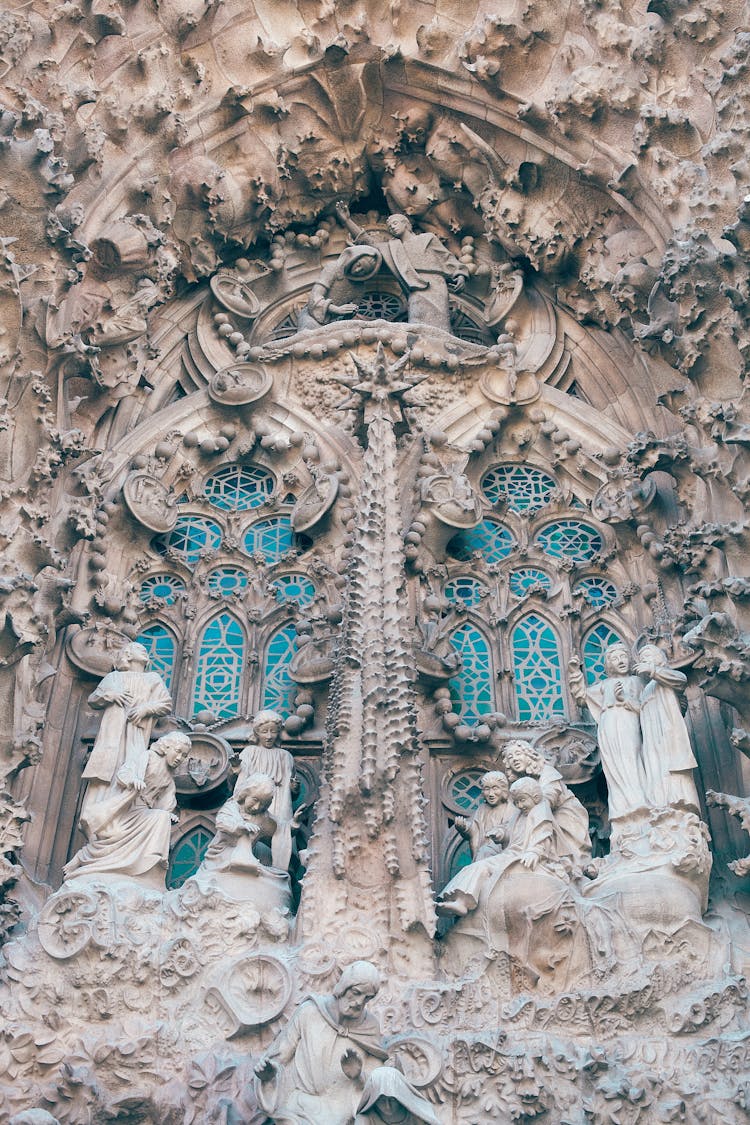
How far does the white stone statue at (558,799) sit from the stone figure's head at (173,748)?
5.94 ft

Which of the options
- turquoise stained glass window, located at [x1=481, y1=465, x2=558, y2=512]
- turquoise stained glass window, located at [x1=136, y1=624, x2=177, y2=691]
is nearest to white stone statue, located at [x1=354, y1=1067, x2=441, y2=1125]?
turquoise stained glass window, located at [x1=136, y1=624, x2=177, y2=691]

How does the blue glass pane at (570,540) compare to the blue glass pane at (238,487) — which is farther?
the blue glass pane at (238,487)

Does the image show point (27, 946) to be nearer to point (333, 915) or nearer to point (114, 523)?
point (333, 915)

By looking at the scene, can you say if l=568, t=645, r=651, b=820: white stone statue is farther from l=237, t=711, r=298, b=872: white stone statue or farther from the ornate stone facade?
l=237, t=711, r=298, b=872: white stone statue

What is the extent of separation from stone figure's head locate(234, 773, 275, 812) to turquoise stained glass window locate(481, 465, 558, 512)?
11.8 feet

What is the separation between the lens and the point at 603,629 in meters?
11.5

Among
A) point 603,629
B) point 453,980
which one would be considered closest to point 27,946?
point 453,980

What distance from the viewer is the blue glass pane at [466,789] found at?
10.4m

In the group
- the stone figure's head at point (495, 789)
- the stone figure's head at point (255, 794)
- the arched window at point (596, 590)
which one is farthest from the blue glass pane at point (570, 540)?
the stone figure's head at point (255, 794)

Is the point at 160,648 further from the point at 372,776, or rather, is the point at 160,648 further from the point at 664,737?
the point at 664,737

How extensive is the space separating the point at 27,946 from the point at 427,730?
2.94m

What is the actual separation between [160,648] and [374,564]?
1.89 meters

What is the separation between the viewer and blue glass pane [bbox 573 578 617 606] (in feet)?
38.0

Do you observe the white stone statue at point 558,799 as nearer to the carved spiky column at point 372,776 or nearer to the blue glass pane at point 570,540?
→ the carved spiky column at point 372,776
